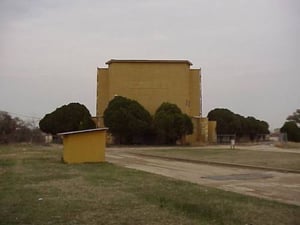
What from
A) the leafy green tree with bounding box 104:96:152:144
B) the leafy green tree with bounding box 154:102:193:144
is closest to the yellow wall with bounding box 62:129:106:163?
the leafy green tree with bounding box 104:96:152:144

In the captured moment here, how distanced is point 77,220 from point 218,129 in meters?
83.3

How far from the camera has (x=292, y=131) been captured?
268ft

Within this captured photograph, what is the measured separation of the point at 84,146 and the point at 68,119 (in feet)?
165

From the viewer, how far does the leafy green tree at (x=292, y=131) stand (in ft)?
265

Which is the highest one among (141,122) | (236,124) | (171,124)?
(236,124)

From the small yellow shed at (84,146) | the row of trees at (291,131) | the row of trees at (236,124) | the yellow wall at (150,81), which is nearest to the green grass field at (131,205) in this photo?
the small yellow shed at (84,146)

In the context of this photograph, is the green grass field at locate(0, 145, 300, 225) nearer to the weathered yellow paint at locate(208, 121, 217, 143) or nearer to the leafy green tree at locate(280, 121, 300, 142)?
the leafy green tree at locate(280, 121, 300, 142)

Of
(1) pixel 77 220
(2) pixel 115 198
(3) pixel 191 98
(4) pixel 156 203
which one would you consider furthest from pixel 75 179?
(3) pixel 191 98

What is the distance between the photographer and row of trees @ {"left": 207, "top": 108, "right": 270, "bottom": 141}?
299ft

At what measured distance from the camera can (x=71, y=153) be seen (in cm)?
2895

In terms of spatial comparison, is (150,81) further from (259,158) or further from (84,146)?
(84,146)

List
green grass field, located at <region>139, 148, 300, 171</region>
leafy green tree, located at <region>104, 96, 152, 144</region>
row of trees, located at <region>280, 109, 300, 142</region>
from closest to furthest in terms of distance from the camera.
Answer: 1. green grass field, located at <region>139, 148, 300, 171</region>
2. leafy green tree, located at <region>104, 96, 152, 144</region>
3. row of trees, located at <region>280, 109, 300, 142</region>

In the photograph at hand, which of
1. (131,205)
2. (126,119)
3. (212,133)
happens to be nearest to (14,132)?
(126,119)

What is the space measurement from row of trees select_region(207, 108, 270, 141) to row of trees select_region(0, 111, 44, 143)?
102 feet
